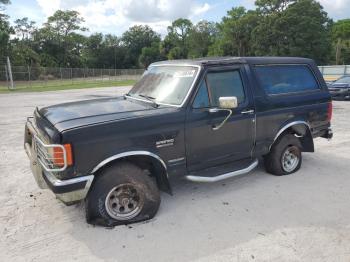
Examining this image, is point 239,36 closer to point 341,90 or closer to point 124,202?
point 341,90

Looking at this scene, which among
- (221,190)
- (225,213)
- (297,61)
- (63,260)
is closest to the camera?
(63,260)

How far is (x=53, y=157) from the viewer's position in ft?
11.5

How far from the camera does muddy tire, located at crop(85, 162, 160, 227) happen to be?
148 inches

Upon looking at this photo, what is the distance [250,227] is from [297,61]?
3245 mm

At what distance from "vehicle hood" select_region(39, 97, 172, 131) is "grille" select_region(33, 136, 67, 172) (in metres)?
0.22

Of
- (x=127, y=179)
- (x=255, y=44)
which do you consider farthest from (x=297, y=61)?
(x=255, y=44)

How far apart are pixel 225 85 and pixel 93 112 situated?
188 cm

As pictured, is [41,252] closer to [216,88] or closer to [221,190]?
[221,190]

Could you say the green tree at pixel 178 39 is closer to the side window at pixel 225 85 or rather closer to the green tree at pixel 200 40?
the green tree at pixel 200 40

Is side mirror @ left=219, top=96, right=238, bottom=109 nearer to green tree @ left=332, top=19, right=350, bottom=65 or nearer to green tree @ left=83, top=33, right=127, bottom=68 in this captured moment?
green tree @ left=332, top=19, right=350, bottom=65

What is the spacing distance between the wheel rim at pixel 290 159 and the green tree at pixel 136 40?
101311 millimetres

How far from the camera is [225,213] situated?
13.9ft

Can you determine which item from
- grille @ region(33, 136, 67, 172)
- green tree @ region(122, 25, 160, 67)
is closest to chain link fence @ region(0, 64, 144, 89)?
grille @ region(33, 136, 67, 172)

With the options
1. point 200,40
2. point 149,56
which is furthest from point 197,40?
point 149,56
